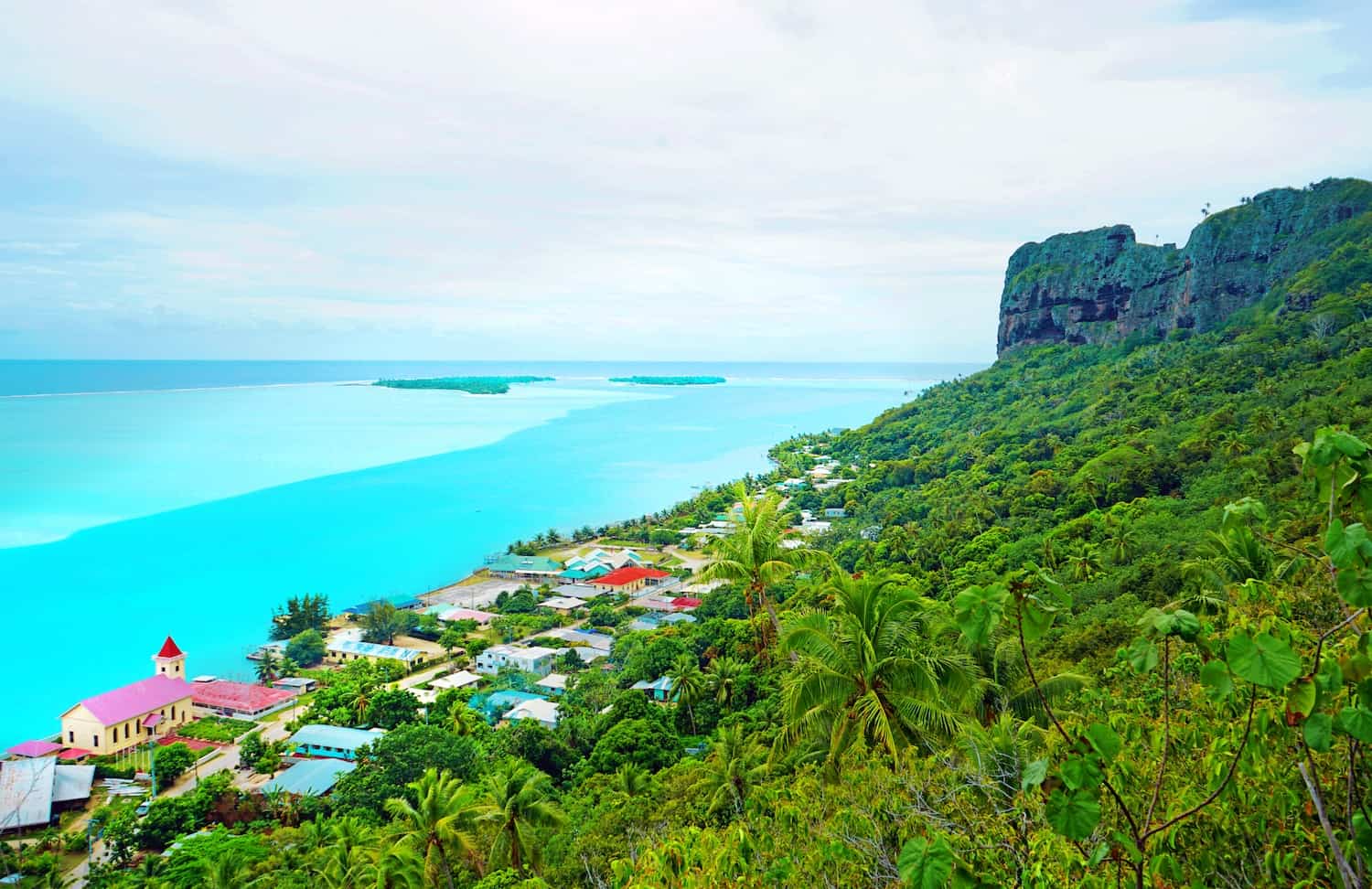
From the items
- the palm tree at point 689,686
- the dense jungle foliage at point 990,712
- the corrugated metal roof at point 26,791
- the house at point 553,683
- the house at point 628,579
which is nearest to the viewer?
the dense jungle foliage at point 990,712

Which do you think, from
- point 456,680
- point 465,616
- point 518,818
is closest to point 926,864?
point 518,818

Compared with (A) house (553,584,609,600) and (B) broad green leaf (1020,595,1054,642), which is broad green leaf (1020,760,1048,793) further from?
(A) house (553,584,609,600)

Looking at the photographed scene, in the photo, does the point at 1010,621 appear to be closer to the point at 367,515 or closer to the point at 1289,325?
the point at 1289,325

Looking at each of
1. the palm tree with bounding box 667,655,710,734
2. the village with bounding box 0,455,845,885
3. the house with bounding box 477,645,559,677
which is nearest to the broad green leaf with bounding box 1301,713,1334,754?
the village with bounding box 0,455,845,885

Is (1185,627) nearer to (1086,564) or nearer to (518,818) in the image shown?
(518,818)

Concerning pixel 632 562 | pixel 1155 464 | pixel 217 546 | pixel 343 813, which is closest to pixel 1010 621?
pixel 343 813

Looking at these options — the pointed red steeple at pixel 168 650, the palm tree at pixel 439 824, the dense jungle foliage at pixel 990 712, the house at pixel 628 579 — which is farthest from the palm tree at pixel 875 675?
the house at pixel 628 579

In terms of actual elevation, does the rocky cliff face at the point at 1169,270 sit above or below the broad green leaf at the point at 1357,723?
above

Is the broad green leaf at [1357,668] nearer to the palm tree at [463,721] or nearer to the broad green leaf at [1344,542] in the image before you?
the broad green leaf at [1344,542]
